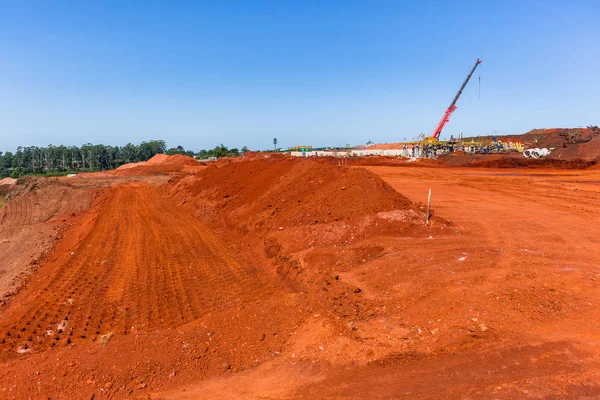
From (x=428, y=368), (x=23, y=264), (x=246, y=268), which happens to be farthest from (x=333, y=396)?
(x=23, y=264)

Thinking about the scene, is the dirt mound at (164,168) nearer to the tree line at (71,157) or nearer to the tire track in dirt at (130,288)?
the tree line at (71,157)

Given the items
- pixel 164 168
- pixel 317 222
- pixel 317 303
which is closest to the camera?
pixel 317 303

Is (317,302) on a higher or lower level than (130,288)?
higher

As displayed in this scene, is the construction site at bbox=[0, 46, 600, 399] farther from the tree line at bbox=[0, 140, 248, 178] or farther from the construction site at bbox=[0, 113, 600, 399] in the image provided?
the tree line at bbox=[0, 140, 248, 178]

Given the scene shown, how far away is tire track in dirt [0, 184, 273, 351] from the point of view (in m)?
6.65

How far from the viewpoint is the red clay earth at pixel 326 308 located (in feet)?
15.3

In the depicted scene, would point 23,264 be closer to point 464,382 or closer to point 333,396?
point 333,396

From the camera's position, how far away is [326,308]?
654 centimetres

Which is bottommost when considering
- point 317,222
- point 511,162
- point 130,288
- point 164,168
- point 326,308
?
point 130,288

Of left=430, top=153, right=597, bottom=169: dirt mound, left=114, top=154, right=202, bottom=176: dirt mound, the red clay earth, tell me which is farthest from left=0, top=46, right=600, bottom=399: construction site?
left=114, top=154, right=202, bottom=176: dirt mound

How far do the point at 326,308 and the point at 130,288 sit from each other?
4985mm

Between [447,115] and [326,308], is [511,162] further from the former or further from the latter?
[326,308]

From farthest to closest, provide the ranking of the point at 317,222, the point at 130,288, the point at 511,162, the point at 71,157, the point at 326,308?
the point at 71,157 → the point at 511,162 → the point at 317,222 → the point at 130,288 → the point at 326,308

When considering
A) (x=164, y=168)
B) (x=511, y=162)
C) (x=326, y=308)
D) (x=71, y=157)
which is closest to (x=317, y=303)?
(x=326, y=308)
